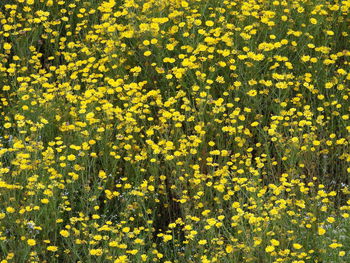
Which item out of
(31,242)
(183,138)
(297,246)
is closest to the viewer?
(297,246)

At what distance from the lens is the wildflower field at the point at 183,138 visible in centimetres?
380

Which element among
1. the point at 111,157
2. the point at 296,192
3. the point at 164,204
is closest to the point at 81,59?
the point at 111,157

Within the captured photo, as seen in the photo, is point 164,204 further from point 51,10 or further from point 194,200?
point 51,10

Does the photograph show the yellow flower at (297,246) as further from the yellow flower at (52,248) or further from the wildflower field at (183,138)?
the yellow flower at (52,248)

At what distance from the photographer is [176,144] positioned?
A: 15.1ft

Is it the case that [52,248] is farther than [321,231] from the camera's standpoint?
Yes

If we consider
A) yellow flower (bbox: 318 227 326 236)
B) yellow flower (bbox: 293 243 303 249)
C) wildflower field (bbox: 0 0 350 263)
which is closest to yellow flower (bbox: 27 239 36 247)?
wildflower field (bbox: 0 0 350 263)

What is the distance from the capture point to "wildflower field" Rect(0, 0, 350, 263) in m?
3.80

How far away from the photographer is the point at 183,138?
450cm

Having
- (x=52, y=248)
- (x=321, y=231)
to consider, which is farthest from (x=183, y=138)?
(x=321, y=231)

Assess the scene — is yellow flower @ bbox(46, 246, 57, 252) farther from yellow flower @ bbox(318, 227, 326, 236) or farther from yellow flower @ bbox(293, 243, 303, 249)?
yellow flower @ bbox(318, 227, 326, 236)

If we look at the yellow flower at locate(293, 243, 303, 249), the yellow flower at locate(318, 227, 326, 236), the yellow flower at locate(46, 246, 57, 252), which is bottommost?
the yellow flower at locate(46, 246, 57, 252)

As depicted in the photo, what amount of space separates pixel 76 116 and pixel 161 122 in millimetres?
560

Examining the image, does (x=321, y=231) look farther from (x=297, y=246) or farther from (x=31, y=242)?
(x=31, y=242)
